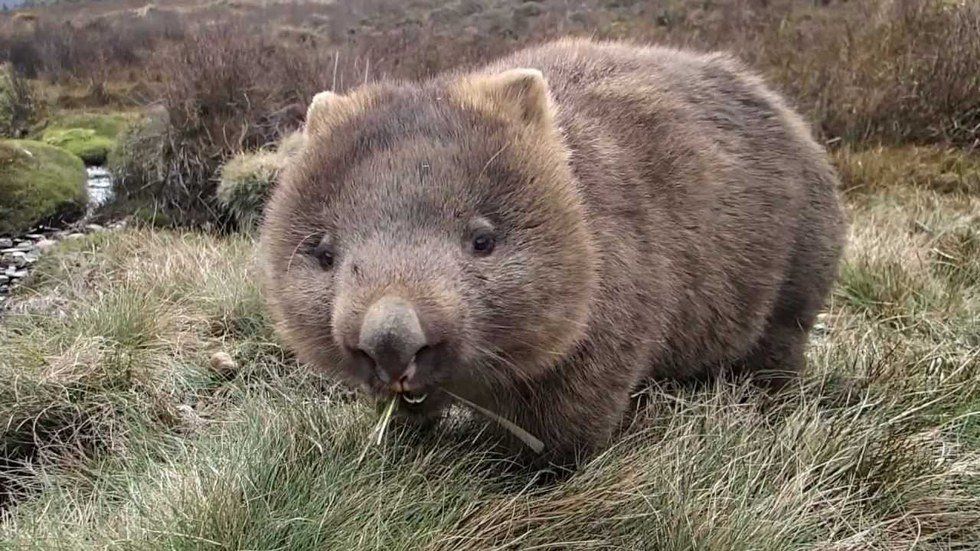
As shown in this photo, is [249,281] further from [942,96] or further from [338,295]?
[942,96]

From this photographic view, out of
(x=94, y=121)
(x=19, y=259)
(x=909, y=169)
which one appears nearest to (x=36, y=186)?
(x=19, y=259)

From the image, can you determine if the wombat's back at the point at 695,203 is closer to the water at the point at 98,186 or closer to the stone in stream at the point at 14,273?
the stone in stream at the point at 14,273

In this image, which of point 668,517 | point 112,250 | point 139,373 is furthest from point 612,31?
point 668,517

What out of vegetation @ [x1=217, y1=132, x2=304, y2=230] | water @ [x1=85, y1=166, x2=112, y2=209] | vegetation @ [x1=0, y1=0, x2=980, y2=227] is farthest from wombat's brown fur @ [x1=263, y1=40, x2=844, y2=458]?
water @ [x1=85, y1=166, x2=112, y2=209]

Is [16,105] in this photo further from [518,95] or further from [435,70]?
[518,95]

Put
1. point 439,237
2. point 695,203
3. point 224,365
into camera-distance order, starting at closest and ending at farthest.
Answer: point 439,237 → point 695,203 → point 224,365

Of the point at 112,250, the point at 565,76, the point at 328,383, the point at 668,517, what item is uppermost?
the point at 565,76
